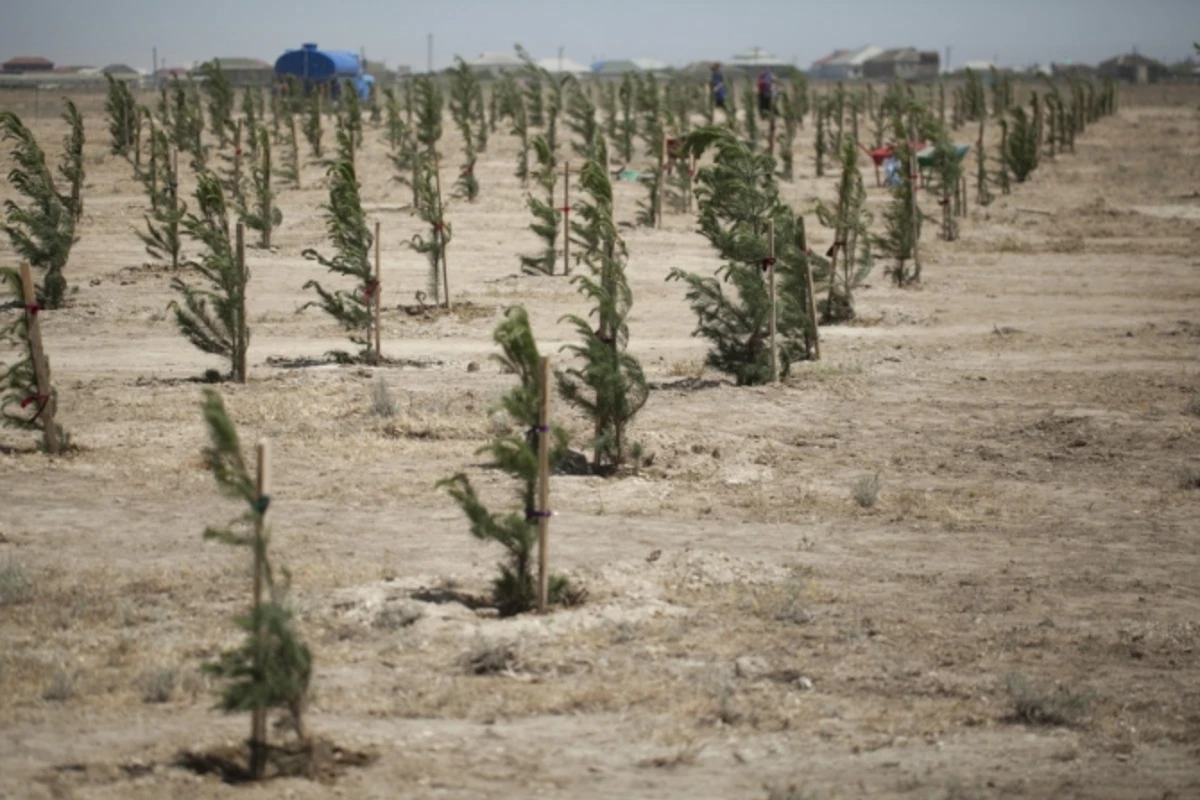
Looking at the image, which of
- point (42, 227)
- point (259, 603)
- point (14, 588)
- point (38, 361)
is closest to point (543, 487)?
point (259, 603)

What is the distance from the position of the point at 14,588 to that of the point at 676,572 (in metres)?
3.78

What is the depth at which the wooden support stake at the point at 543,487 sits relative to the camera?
9.46 metres

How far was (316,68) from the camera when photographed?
2235 inches

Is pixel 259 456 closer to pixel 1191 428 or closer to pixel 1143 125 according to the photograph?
pixel 1191 428

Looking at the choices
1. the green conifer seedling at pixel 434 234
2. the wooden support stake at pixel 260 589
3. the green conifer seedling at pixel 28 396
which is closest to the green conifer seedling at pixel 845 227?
the green conifer seedling at pixel 434 234

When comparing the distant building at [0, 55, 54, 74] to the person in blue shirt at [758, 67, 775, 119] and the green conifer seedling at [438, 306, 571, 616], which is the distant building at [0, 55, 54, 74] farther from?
the green conifer seedling at [438, 306, 571, 616]

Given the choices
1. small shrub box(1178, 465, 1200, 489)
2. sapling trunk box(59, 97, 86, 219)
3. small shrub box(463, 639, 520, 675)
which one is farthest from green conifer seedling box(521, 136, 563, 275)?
small shrub box(463, 639, 520, 675)

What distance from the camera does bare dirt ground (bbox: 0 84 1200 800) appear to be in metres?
7.77

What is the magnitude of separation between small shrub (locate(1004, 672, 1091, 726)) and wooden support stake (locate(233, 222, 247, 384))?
8.83 meters

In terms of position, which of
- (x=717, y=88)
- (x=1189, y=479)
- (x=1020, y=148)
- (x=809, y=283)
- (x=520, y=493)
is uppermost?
(x=717, y=88)

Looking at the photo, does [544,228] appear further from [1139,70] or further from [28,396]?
[1139,70]

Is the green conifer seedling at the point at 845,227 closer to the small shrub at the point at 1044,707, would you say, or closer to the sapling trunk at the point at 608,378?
the sapling trunk at the point at 608,378

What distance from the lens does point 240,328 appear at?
15.6m

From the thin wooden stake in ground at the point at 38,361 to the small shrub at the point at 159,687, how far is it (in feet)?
16.2
